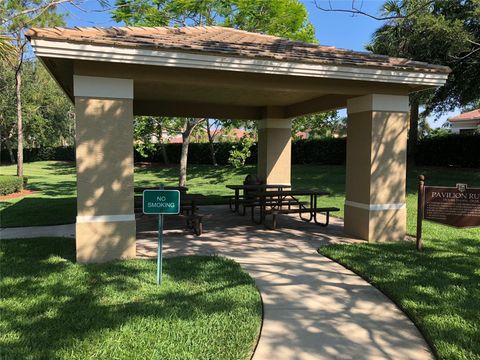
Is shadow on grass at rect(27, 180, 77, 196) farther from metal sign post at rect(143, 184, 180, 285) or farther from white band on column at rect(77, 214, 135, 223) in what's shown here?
metal sign post at rect(143, 184, 180, 285)

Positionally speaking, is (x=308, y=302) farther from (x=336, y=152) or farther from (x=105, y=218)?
(x=336, y=152)

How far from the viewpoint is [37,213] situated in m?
10.9

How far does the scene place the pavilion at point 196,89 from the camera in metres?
5.84

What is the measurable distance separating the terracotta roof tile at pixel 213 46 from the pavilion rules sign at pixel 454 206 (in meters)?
2.31

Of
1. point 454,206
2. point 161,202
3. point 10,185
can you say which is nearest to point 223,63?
point 161,202

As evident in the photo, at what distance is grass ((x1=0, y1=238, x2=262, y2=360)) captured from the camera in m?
3.41

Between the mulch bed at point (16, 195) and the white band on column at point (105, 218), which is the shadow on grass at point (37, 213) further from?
the white band on column at point (105, 218)

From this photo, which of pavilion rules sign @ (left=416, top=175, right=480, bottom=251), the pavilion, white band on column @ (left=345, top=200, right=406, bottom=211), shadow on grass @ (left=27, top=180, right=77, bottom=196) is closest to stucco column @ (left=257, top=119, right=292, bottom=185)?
the pavilion

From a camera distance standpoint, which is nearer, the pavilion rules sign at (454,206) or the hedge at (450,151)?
the pavilion rules sign at (454,206)

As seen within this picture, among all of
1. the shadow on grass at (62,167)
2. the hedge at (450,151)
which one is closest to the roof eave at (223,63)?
the hedge at (450,151)

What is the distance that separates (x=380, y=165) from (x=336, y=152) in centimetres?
1857

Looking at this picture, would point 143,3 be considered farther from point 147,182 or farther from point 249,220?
point 147,182

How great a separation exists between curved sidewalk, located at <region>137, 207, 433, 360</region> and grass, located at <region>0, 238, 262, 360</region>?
27 cm

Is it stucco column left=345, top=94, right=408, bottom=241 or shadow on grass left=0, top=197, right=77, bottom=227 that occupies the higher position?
stucco column left=345, top=94, right=408, bottom=241
